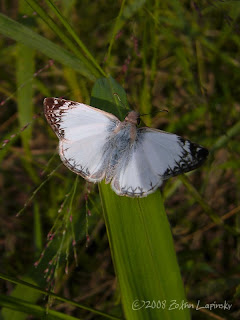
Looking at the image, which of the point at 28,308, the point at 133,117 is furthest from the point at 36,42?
the point at 28,308

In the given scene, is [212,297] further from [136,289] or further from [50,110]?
[50,110]

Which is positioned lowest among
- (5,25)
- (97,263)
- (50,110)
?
(97,263)

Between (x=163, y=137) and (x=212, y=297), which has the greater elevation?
(x=163, y=137)

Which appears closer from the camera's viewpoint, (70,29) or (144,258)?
(144,258)

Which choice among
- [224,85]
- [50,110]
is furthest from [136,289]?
[224,85]

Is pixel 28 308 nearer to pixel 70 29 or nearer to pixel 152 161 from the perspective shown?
pixel 152 161

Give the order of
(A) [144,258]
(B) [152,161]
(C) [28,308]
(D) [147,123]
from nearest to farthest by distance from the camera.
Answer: (A) [144,258] → (C) [28,308] → (B) [152,161] → (D) [147,123]

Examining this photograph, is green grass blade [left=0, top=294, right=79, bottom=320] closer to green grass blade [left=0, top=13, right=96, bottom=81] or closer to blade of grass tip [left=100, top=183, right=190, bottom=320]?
blade of grass tip [left=100, top=183, right=190, bottom=320]

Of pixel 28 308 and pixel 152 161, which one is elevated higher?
pixel 152 161
